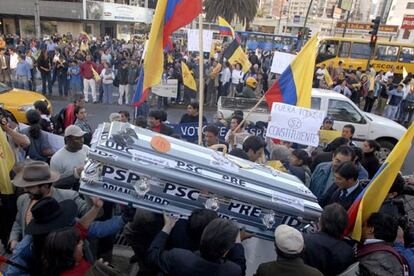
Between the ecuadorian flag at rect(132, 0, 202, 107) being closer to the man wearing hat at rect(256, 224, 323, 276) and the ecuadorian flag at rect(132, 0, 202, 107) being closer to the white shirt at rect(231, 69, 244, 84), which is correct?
the man wearing hat at rect(256, 224, 323, 276)

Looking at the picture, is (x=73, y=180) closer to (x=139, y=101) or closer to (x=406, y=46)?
(x=139, y=101)

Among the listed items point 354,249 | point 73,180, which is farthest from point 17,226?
point 354,249

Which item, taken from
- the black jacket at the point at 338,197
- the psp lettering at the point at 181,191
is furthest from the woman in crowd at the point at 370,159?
the psp lettering at the point at 181,191

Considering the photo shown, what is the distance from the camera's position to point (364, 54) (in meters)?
23.6

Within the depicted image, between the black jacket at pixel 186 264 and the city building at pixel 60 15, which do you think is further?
the city building at pixel 60 15

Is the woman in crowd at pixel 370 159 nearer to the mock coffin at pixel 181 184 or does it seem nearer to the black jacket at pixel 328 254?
the mock coffin at pixel 181 184

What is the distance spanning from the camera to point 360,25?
35250 millimetres

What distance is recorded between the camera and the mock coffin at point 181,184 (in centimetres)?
260

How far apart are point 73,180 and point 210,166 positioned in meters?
1.46

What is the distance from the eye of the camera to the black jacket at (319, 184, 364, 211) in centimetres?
359

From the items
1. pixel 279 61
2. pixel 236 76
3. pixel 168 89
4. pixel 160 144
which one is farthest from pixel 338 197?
pixel 236 76

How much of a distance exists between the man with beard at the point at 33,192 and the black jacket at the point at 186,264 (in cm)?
86

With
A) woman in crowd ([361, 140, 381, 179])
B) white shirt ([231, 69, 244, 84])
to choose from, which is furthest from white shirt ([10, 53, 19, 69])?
woman in crowd ([361, 140, 381, 179])

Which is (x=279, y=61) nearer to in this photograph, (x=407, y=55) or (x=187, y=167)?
(x=187, y=167)
